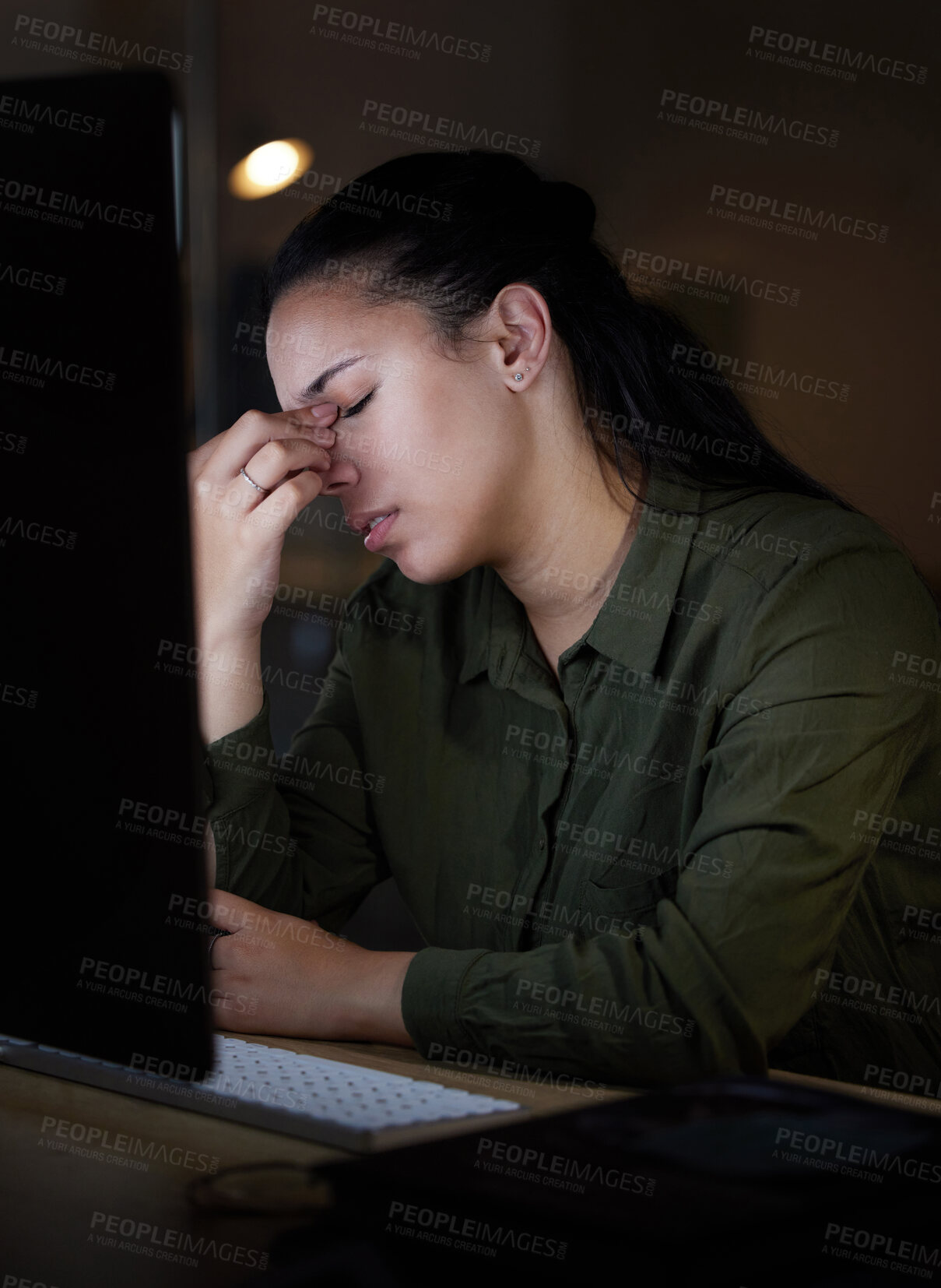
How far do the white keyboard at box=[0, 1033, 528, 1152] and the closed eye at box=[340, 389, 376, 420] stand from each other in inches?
29.4

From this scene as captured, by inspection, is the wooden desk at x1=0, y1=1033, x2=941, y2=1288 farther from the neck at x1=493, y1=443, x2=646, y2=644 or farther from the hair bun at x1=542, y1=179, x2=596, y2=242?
the hair bun at x1=542, y1=179, x2=596, y2=242

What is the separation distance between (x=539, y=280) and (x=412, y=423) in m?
0.27

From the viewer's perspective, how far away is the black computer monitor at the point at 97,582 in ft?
1.68

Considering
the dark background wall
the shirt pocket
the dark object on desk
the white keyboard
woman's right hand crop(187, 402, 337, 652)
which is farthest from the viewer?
the dark background wall

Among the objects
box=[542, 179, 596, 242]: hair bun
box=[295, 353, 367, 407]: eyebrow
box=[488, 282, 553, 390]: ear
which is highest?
box=[542, 179, 596, 242]: hair bun

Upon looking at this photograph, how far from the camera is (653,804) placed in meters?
1.20

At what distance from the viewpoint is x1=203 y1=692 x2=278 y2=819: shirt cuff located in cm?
130

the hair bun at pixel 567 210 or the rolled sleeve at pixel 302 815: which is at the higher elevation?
the hair bun at pixel 567 210

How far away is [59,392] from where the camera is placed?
1.73ft

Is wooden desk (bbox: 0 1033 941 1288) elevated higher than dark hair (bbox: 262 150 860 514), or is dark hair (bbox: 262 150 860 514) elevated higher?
dark hair (bbox: 262 150 860 514)

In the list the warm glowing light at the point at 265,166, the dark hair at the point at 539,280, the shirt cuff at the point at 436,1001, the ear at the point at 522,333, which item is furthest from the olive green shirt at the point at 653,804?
the warm glowing light at the point at 265,166

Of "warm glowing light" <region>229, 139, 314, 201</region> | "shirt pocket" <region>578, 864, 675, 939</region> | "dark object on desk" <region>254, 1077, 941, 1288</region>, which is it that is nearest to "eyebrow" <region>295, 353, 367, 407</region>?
"shirt pocket" <region>578, 864, 675, 939</region>

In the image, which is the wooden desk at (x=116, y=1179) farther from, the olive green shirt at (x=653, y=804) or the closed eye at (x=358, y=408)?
the closed eye at (x=358, y=408)

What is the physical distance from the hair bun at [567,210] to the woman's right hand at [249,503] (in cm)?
39
